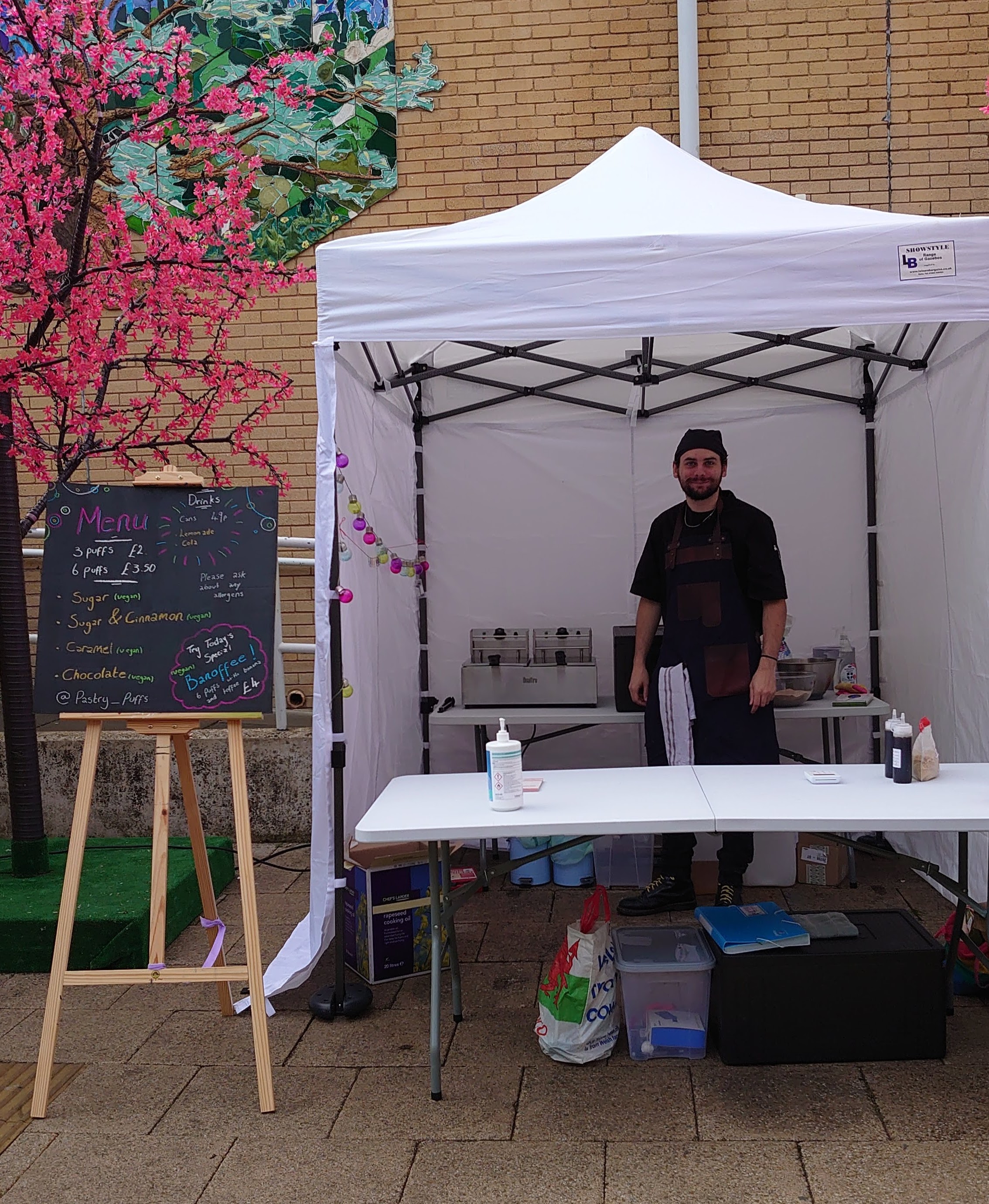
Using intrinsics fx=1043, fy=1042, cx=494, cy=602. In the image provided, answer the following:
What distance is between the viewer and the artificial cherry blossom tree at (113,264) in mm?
4145

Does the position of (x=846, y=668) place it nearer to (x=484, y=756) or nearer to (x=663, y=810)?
(x=484, y=756)

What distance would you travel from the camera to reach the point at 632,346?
192 inches

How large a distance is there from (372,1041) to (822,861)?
224 cm

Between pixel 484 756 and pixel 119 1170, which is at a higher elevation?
pixel 484 756

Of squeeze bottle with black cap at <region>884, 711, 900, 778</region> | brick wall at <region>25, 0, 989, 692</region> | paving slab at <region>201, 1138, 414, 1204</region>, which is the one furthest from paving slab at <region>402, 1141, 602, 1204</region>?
brick wall at <region>25, 0, 989, 692</region>

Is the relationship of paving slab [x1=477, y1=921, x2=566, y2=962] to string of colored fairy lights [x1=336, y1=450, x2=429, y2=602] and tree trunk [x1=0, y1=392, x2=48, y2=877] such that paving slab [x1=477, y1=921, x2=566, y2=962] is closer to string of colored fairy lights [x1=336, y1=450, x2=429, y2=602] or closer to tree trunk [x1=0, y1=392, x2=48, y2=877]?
string of colored fairy lights [x1=336, y1=450, x2=429, y2=602]

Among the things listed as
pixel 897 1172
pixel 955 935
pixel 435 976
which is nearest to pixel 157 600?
pixel 435 976

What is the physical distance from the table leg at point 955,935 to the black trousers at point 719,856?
0.86 m

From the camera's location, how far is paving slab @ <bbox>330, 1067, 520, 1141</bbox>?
265cm

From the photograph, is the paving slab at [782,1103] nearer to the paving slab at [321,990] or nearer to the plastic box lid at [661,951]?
the plastic box lid at [661,951]

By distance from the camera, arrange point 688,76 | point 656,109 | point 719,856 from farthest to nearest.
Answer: point 656,109
point 688,76
point 719,856

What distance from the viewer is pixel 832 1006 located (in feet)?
9.66

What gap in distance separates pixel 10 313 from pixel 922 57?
5004 mm

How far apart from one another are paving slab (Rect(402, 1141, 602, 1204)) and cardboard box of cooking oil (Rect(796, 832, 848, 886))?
7.37 ft
